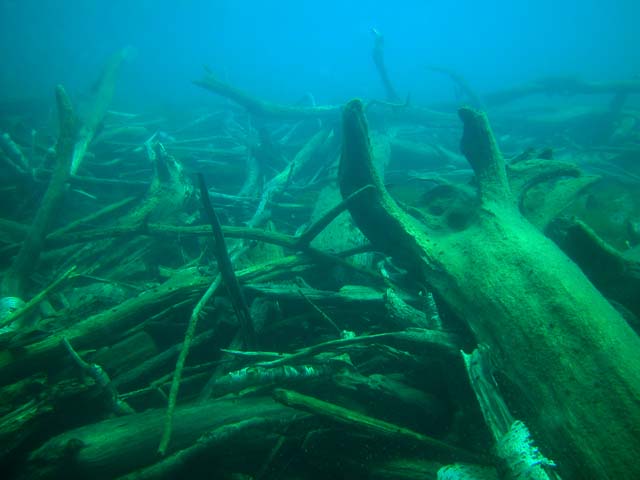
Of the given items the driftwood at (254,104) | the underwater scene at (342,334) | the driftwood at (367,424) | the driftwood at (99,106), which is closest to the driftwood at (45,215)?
the underwater scene at (342,334)

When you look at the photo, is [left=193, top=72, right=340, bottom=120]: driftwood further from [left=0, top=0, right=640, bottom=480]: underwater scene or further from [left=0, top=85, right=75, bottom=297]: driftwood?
[left=0, top=85, right=75, bottom=297]: driftwood

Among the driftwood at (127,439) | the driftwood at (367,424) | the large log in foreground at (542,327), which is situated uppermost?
the large log in foreground at (542,327)

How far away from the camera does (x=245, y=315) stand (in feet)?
7.84

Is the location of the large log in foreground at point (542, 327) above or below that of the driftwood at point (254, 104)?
below

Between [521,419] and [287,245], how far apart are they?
225 cm

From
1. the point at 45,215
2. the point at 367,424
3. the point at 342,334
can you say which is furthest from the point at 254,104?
the point at 367,424

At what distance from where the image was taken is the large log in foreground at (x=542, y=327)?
136 centimetres

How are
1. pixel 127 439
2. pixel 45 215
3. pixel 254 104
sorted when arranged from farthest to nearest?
pixel 254 104 < pixel 45 215 < pixel 127 439

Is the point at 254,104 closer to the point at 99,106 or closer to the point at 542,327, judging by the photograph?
the point at 99,106

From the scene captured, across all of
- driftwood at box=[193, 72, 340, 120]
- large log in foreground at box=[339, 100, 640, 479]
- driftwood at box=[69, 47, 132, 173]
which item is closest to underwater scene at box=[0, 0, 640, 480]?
large log in foreground at box=[339, 100, 640, 479]

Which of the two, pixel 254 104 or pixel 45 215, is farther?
pixel 254 104

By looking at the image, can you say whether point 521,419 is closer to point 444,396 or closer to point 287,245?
point 444,396

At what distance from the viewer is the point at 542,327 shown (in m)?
1.67

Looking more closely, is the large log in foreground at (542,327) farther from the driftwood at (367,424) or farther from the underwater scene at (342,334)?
the driftwood at (367,424)
